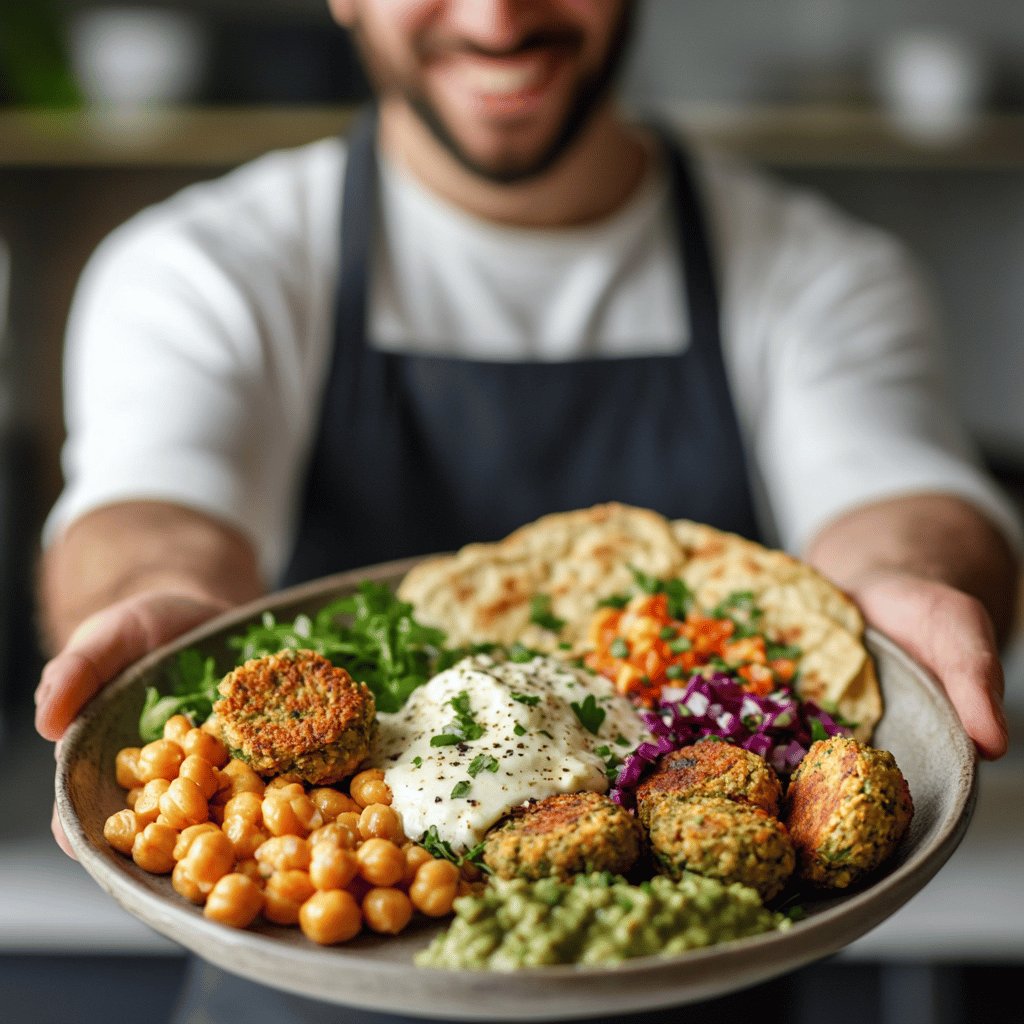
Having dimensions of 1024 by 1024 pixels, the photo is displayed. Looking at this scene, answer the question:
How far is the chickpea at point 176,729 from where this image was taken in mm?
1441

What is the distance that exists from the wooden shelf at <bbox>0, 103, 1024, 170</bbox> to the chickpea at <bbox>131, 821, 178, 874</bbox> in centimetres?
281

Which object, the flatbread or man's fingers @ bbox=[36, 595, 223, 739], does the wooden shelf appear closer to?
the flatbread

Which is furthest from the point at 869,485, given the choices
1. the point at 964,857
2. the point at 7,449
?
the point at 7,449

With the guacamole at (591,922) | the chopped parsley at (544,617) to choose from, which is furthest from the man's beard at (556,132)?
the guacamole at (591,922)

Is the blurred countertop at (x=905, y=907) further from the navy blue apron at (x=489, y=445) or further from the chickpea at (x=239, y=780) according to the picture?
the chickpea at (x=239, y=780)

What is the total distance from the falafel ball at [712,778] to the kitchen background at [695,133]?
1.41m

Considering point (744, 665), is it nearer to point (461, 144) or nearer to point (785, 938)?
point (785, 938)

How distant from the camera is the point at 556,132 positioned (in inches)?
107

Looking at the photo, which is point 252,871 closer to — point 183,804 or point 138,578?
point 183,804

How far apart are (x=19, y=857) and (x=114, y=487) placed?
3.87ft

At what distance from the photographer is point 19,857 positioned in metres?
2.96

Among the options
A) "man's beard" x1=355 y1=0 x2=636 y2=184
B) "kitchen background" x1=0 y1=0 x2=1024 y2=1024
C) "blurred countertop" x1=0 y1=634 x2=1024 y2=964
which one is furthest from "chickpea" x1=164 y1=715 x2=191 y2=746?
"man's beard" x1=355 y1=0 x2=636 y2=184

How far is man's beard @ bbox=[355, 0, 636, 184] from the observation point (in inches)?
107

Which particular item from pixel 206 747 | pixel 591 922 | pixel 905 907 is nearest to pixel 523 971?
pixel 591 922
